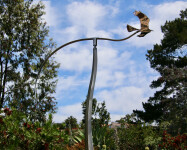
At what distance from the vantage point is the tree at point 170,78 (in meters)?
14.9

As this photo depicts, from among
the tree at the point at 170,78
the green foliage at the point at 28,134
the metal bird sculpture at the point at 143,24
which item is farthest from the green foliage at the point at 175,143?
the tree at the point at 170,78

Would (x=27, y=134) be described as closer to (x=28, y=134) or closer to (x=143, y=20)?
(x=28, y=134)

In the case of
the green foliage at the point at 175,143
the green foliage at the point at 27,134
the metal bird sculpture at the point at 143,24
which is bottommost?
the green foliage at the point at 175,143

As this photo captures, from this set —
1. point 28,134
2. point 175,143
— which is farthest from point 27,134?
point 175,143

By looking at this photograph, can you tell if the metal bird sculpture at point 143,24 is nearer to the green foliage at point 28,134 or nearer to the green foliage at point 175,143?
the green foliage at point 28,134

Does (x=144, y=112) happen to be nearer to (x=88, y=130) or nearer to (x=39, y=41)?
(x=39, y=41)

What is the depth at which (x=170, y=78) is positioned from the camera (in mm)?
15633

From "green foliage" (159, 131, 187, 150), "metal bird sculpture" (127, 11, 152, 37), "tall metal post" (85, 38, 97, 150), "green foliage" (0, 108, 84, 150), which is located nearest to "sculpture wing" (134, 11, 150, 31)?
"metal bird sculpture" (127, 11, 152, 37)

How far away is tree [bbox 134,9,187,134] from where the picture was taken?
1490 cm

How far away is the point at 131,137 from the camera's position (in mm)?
7094

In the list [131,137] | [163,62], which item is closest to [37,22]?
[163,62]

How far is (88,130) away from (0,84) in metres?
11.5

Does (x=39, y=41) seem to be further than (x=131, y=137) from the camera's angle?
Yes

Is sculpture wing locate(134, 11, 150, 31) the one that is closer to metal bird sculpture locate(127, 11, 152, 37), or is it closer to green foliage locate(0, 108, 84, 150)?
metal bird sculpture locate(127, 11, 152, 37)
